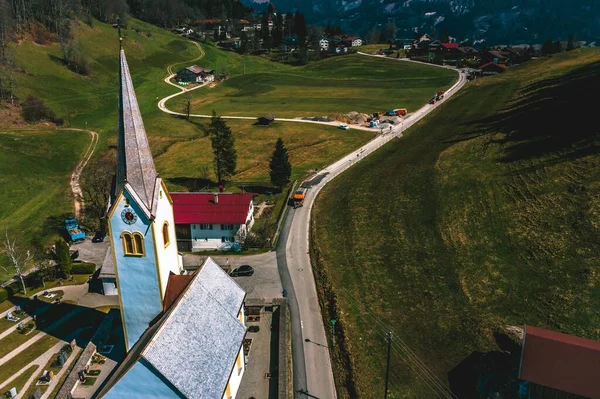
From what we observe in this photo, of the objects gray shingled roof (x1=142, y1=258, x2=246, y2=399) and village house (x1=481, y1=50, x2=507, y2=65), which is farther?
village house (x1=481, y1=50, x2=507, y2=65)

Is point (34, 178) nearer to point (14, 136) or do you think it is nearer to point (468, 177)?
point (14, 136)

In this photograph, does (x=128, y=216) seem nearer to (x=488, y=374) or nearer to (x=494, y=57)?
(x=488, y=374)

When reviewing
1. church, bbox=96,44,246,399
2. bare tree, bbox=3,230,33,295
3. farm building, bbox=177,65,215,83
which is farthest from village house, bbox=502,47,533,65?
church, bbox=96,44,246,399

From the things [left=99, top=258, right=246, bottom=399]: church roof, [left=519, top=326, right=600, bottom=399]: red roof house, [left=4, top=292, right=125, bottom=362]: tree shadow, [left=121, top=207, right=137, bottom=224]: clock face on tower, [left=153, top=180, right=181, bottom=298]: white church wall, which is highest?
[left=121, top=207, right=137, bottom=224]: clock face on tower

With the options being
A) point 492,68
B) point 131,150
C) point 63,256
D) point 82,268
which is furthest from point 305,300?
point 492,68

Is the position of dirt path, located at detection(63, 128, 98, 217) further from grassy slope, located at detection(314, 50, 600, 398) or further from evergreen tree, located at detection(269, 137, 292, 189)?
grassy slope, located at detection(314, 50, 600, 398)

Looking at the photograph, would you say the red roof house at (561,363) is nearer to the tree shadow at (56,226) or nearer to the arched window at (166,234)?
the arched window at (166,234)

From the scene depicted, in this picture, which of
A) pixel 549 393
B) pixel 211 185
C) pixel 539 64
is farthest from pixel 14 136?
pixel 539 64
